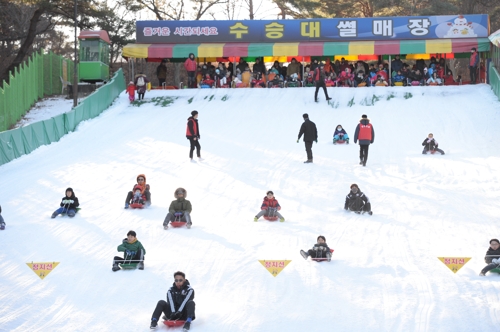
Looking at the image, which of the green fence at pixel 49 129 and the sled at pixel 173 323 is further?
the green fence at pixel 49 129

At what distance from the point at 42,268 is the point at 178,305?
298cm

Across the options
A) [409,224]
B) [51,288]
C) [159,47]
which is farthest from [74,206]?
[159,47]

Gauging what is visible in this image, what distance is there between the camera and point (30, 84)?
36.4 m

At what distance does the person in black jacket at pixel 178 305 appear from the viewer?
9.85 meters

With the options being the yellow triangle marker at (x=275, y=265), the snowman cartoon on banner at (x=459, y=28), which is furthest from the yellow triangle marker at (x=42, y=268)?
the snowman cartoon on banner at (x=459, y=28)

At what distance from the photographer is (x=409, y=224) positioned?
1517cm

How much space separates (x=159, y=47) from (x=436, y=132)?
52.6 feet

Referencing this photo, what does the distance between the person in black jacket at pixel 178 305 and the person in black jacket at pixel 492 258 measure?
463cm

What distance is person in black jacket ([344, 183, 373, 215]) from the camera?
52.4 feet

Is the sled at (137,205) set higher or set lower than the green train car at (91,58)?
lower

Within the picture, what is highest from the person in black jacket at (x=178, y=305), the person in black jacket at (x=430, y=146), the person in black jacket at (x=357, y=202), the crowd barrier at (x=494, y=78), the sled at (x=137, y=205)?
the crowd barrier at (x=494, y=78)

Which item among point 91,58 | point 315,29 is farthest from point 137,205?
point 91,58

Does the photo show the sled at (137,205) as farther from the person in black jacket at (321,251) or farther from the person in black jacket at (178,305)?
the person in black jacket at (178,305)

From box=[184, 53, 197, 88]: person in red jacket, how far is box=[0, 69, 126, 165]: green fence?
3.54 meters
